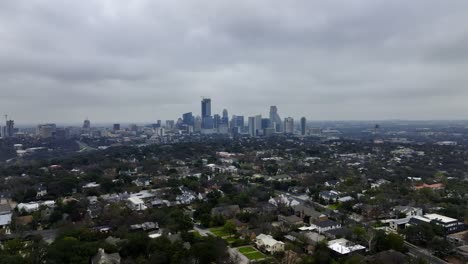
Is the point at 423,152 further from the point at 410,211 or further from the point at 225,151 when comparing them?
the point at 410,211

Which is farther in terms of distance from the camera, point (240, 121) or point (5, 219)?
point (240, 121)

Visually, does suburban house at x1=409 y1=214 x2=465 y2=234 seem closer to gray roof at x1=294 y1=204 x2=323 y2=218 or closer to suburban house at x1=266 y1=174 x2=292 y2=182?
gray roof at x1=294 y1=204 x2=323 y2=218

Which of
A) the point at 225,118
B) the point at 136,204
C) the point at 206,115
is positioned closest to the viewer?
the point at 136,204

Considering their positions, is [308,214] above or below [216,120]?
below

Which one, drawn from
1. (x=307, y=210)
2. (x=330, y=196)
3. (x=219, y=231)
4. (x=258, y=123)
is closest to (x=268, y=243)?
(x=219, y=231)

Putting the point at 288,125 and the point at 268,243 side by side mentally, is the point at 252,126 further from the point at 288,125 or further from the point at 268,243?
the point at 268,243

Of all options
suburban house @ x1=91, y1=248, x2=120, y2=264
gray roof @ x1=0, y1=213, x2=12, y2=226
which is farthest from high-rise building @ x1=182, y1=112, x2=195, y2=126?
suburban house @ x1=91, y1=248, x2=120, y2=264

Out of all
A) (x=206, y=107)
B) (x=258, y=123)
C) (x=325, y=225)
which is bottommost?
(x=325, y=225)
